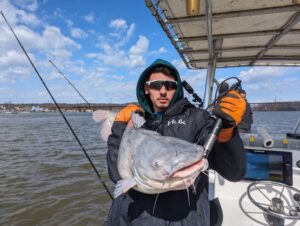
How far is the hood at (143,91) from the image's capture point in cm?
277

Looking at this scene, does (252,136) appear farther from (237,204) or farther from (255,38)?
(255,38)

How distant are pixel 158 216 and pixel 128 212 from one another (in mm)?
336

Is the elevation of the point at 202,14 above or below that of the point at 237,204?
above

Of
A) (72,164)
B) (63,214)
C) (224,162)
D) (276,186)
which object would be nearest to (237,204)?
(276,186)

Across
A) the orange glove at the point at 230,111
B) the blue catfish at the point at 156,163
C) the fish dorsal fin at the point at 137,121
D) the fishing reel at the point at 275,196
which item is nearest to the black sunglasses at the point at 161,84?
the fish dorsal fin at the point at 137,121

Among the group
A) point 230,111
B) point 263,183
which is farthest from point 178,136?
point 263,183

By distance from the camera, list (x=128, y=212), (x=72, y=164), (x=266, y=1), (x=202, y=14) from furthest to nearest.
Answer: (x=72, y=164) → (x=202, y=14) → (x=266, y=1) → (x=128, y=212)

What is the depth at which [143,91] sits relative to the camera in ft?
9.98

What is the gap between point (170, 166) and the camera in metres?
1.72

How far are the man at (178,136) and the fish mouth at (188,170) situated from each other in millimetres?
530

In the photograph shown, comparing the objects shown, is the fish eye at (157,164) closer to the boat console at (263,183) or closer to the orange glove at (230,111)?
the orange glove at (230,111)

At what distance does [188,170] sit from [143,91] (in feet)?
5.02

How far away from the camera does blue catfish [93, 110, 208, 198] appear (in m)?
1.71

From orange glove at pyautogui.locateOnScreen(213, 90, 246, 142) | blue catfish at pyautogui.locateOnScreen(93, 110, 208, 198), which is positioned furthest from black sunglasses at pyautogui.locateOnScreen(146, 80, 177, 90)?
orange glove at pyautogui.locateOnScreen(213, 90, 246, 142)
